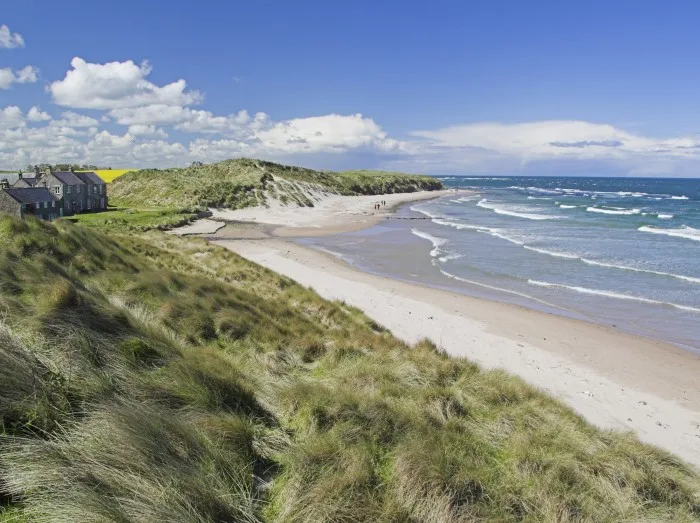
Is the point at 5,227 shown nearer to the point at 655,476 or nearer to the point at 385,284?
the point at 655,476

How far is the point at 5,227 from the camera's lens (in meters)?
11.7

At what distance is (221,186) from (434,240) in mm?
47266

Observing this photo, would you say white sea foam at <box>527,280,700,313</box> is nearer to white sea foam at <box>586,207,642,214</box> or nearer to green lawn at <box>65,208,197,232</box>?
green lawn at <box>65,208,197,232</box>

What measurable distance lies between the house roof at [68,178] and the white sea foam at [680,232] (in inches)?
2485

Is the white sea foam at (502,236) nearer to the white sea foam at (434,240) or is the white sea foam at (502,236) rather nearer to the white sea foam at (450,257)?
the white sea foam at (434,240)

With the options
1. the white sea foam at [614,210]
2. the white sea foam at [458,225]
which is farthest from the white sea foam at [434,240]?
the white sea foam at [614,210]

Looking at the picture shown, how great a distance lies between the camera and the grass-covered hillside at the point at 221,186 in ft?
242

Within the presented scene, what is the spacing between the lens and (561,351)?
52.1ft

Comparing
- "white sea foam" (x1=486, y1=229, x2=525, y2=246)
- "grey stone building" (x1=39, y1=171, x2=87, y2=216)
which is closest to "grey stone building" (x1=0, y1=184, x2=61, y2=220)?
"grey stone building" (x1=39, y1=171, x2=87, y2=216)

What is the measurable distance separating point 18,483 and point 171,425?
1382 millimetres

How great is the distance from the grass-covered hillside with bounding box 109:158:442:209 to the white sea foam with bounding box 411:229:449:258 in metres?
33.0

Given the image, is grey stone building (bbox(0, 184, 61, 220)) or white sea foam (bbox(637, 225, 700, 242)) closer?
grey stone building (bbox(0, 184, 61, 220))

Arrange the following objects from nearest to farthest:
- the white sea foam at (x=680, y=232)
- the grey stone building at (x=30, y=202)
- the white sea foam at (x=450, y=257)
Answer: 1. the white sea foam at (x=450, y=257)
2. the grey stone building at (x=30, y=202)
3. the white sea foam at (x=680, y=232)

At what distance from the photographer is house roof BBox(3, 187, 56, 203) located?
143 feet
